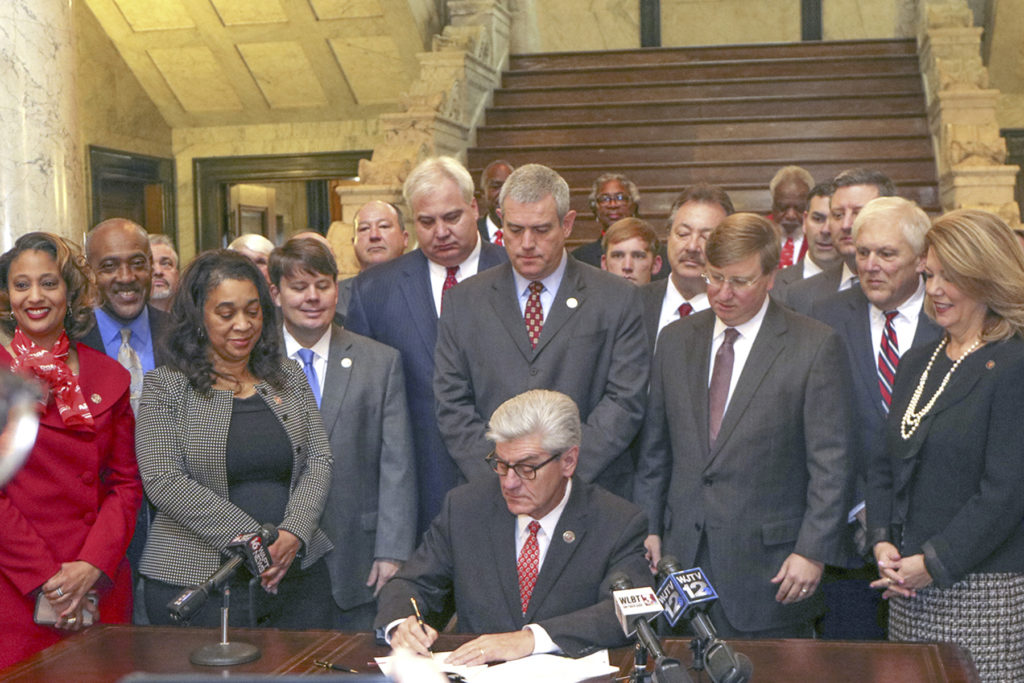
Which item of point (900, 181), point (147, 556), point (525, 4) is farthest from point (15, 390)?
point (525, 4)

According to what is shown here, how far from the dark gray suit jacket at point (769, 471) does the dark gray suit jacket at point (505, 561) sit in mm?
519

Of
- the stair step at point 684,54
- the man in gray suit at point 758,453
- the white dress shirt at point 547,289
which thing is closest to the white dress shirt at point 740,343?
the man in gray suit at point 758,453

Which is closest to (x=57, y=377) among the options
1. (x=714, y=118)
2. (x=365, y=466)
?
(x=365, y=466)

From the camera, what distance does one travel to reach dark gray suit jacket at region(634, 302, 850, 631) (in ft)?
13.4

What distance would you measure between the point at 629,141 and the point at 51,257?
8.14 metres

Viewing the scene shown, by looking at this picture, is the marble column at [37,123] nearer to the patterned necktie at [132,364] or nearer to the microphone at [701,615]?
the patterned necktie at [132,364]

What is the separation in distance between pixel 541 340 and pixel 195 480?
48.7 inches

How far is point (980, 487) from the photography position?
12.4 feet

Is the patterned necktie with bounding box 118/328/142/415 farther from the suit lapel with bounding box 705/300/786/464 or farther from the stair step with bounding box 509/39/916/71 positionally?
the stair step with bounding box 509/39/916/71

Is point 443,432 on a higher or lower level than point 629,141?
lower

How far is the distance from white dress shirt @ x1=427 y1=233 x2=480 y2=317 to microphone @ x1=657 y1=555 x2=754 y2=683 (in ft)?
7.49

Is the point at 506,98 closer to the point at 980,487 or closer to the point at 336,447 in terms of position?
the point at 336,447

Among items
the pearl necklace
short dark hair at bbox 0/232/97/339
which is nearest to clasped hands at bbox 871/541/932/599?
the pearl necklace

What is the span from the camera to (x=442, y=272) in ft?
16.3
